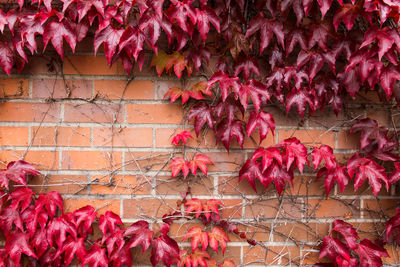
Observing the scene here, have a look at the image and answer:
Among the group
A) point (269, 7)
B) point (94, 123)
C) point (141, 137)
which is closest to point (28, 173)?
point (94, 123)

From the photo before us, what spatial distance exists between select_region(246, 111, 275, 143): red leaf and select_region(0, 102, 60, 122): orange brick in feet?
2.95

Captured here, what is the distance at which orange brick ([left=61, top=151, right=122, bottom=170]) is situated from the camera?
1550 mm

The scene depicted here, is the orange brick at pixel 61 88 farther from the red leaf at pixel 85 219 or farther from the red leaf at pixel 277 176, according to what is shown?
the red leaf at pixel 277 176

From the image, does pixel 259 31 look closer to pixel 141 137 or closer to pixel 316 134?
pixel 316 134

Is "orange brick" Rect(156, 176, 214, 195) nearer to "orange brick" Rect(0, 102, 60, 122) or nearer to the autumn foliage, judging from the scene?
the autumn foliage

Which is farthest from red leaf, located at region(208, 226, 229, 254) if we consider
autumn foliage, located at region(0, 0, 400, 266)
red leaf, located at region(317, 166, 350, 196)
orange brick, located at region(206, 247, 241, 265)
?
red leaf, located at region(317, 166, 350, 196)

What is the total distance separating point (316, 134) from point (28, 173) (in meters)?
1.39

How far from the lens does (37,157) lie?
154 cm

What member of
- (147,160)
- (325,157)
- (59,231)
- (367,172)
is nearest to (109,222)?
(59,231)

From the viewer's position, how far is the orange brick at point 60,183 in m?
1.55

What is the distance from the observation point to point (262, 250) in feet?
5.35

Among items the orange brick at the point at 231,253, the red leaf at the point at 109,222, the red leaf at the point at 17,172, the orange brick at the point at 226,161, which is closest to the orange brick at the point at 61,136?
the red leaf at the point at 17,172

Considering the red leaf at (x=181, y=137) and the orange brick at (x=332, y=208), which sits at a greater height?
the red leaf at (x=181, y=137)

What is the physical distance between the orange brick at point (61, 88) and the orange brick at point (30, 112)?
0.05 m
